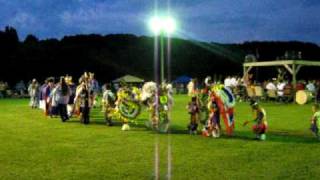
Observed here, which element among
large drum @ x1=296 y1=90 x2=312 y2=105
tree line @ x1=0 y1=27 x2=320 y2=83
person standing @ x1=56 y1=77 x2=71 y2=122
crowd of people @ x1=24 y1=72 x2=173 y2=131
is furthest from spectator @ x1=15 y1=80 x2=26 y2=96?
person standing @ x1=56 y1=77 x2=71 y2=122

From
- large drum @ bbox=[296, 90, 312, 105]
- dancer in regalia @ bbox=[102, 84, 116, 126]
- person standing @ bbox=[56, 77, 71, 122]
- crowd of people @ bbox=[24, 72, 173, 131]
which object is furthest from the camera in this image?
large drum @ bbox=[296, 90, 312, 105]

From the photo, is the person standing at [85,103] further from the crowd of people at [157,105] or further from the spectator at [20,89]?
the spectator at [20,89]

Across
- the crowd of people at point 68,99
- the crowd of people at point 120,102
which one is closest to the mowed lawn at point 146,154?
the crowd of people at point 120,102

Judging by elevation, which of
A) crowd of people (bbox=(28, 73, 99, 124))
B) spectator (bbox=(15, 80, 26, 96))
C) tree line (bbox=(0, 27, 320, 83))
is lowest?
crowd of people (bbox=(28, 73, 99, 124))

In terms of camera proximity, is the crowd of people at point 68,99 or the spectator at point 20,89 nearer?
the crowd of people at point 68,99

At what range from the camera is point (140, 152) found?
511 inches

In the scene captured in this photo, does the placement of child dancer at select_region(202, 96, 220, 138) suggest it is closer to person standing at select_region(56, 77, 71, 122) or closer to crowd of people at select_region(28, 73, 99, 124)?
crowd of people at select_region(28, 73, 99, 124)

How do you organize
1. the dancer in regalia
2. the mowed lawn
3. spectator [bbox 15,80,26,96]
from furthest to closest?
1. spectator [bbox 15,80,26,96]
2. the dancer in regalia
3. the mowed lawn

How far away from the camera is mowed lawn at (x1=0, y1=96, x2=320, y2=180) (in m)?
10.3

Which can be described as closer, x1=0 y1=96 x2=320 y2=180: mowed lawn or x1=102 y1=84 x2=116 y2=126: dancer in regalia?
x1=0 y1=96 x2=320 y2=180: mowed lawn

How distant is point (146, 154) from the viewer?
1262 cm

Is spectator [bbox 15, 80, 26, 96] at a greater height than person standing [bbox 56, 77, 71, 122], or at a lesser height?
greater

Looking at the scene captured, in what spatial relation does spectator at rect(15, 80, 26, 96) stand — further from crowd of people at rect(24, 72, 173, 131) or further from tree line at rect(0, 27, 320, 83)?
crowd of people at rect(24, 72, 173, 131)

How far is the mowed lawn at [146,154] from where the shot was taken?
1027 centimetres
